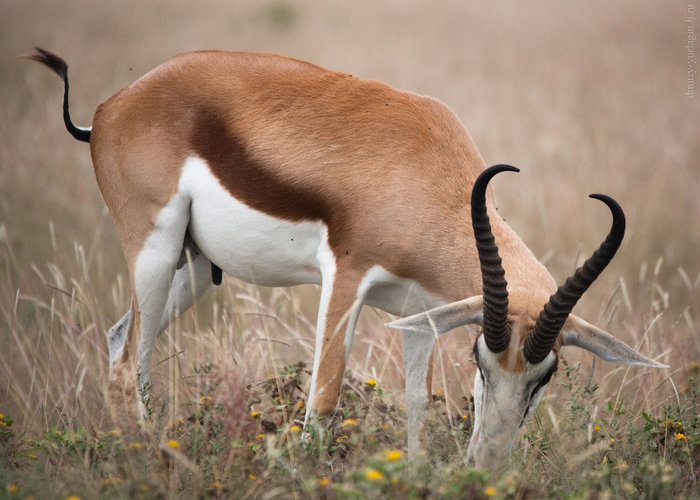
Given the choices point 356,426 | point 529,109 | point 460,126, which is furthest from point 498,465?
point 529,109

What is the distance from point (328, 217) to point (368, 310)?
389cm

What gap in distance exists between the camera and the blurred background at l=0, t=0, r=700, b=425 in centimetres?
737

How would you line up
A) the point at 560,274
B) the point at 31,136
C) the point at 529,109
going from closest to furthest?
the point at 560,274, the point at 31,136, the point at 529,109

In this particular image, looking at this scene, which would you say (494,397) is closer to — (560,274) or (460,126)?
(460,126)

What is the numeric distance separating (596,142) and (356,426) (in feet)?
36.2

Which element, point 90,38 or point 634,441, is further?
point 90,38

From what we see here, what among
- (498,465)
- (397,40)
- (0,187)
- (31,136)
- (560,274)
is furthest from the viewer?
(397,40)

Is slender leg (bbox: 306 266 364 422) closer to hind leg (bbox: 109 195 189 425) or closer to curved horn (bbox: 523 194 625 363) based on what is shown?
curved horn (bbox: 523 194 625 363)

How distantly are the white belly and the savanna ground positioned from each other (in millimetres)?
556

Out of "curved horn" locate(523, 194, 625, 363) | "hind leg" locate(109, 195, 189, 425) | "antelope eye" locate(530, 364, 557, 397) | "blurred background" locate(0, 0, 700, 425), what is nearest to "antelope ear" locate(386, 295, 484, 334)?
"curved horn" locate(523, 194, 625, 363)

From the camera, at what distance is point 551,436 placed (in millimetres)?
5535

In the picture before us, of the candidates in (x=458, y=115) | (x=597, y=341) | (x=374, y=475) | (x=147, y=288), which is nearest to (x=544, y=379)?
(x=597, y=341)

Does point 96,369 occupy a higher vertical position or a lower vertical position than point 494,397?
lower

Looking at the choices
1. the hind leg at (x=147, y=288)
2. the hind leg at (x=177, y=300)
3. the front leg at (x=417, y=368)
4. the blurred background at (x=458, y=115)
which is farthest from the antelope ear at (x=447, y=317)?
the hind leg at (x=177, y=300)
